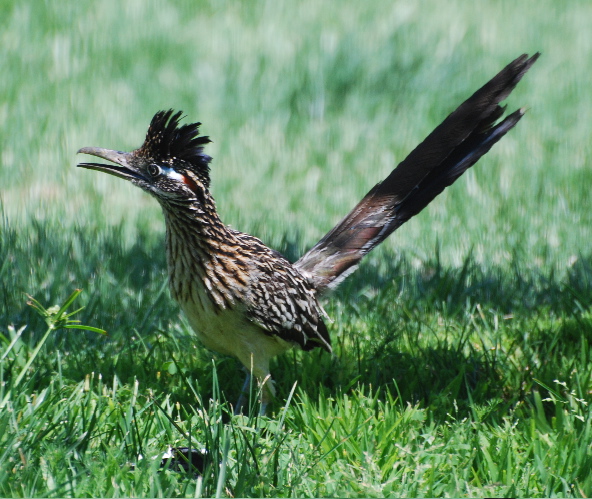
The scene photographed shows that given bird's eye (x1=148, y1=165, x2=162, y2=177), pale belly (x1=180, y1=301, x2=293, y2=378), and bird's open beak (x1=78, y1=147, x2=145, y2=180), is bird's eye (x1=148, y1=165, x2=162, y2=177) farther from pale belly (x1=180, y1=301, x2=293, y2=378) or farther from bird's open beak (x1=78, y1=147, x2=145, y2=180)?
pale belly (x1=180, y1=301, x2=293, y2=378)

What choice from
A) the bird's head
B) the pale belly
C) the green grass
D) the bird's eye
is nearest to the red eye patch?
the bird's head

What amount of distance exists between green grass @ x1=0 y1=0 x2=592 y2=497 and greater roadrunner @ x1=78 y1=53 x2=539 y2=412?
0.34 meters

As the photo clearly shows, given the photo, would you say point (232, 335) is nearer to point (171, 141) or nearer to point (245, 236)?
point (245, 236)

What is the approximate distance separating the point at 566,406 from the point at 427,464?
1.11 meters

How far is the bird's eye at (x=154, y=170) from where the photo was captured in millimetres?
4211

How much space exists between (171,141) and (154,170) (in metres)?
0.17

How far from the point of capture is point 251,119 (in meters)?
8.76

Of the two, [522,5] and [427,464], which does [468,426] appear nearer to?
[427,464]

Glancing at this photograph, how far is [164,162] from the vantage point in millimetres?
4238

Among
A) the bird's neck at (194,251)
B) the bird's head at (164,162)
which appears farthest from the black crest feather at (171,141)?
the bird's neck at (194,251)

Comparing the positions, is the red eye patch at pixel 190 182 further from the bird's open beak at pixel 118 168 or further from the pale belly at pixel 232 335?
the pale belly at pixel 232 335

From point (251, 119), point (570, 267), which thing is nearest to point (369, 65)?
point (251, 119)

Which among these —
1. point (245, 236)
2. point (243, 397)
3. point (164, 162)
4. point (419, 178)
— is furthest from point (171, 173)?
point (419, 178)

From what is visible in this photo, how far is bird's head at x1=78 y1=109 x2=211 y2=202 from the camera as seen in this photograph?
166 inches
